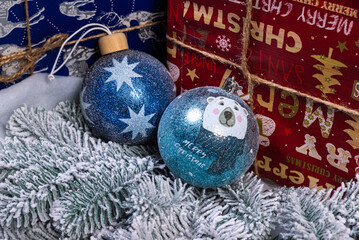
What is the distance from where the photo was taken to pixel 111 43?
85cm

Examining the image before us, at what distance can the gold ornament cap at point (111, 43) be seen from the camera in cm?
85

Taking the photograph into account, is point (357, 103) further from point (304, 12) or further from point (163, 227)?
point (163, 227)

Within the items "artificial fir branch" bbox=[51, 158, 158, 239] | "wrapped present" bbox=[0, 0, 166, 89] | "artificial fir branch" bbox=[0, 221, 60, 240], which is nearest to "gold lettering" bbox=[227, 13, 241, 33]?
"wrapped present" bbox=[0, 0, 166, 89]

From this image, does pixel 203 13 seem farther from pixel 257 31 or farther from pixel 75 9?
pixel 75 9

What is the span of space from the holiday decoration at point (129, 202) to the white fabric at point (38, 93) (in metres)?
0.08

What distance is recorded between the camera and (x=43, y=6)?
81 cm

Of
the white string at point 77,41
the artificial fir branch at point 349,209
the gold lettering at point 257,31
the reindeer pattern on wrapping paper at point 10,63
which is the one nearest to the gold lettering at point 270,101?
the gold lettering at point 257,31

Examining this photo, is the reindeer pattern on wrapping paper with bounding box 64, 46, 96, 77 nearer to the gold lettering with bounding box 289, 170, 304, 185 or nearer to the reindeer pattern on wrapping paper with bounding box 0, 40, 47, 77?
the reindeer pattern on wrapping paper with bounding box 0, 40, 47, 77

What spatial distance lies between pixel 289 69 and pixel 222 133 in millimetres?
200

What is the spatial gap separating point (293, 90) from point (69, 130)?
1.48 ft

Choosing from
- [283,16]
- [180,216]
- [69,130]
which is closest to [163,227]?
[180,216]

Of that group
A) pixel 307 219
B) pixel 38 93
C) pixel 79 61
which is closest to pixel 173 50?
pixel 79 61

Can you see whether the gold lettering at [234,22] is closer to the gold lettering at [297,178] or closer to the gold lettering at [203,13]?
the gold lettering at [203,13]

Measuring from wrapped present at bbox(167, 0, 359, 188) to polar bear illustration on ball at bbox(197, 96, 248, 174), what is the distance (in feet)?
0.49
